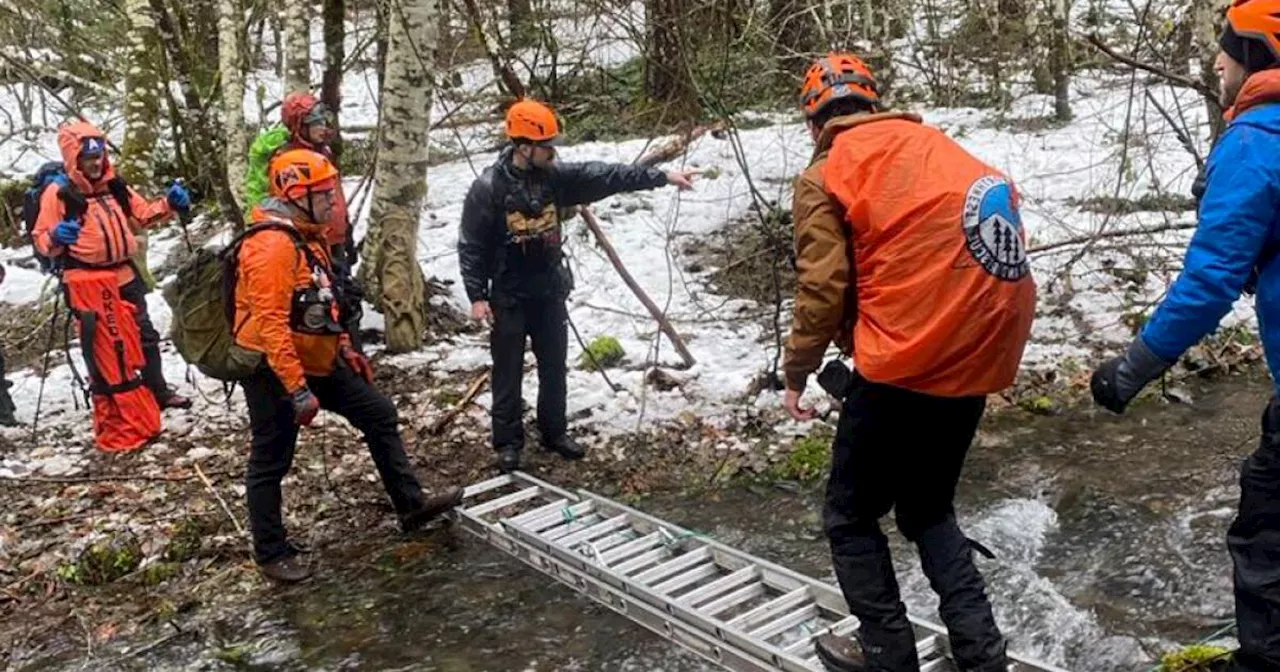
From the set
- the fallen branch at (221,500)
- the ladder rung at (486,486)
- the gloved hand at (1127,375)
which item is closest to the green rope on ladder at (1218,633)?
the gloved hand at (1127,375)

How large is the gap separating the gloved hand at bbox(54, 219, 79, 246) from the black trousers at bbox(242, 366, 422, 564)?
2.75m

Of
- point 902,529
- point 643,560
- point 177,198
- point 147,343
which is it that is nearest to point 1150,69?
point 902,529

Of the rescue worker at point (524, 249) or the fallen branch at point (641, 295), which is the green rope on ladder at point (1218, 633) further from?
the fallen branch at point (641, 295)

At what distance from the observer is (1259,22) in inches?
130

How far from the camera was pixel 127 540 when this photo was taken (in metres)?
6.44

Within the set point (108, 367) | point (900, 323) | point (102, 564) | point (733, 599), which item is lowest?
point (102, 564)

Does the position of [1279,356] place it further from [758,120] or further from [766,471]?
[758,120]

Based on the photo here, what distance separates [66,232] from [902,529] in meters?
6.27

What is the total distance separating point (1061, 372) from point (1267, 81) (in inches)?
211

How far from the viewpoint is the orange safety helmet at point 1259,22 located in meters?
3.28

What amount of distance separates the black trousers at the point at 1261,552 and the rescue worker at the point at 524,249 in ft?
12.1

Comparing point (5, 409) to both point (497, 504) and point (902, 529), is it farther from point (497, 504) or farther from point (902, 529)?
point (902, 529)

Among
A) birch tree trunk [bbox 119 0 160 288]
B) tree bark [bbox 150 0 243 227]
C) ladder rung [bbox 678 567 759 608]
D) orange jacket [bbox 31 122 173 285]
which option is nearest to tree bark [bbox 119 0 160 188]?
birch tree trunk [bbox 119 0 160 288]

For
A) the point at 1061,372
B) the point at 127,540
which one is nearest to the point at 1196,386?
the point at 1061,372
